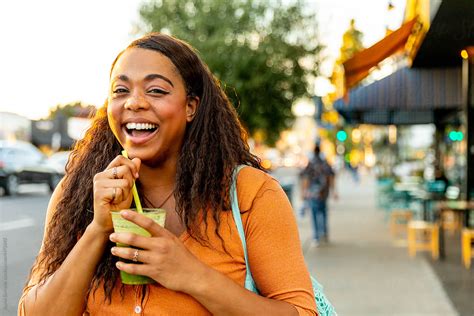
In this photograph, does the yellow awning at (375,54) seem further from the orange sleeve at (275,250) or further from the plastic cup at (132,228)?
the plastic cup at (132,228)

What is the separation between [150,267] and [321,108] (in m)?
14.7

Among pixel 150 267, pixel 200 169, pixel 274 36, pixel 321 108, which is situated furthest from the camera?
pixel 274 36

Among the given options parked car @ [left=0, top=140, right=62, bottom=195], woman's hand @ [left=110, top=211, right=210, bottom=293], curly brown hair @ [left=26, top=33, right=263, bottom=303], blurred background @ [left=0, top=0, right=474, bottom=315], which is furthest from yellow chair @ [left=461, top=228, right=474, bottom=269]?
parked car @ [left=0, top=140, right=62, bottom=195]

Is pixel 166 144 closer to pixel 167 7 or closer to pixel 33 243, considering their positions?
pixel 33 243

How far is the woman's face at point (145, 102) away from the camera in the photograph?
67.7 inches

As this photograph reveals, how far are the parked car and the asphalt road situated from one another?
0.46 metres

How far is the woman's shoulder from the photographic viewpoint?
1.71 meters

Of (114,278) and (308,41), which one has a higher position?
(308,41)

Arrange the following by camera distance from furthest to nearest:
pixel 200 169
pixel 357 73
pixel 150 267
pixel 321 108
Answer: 1. pixel 321 108
2. pixel 357 73
3. pixel 200 169
4. pixel 150 267

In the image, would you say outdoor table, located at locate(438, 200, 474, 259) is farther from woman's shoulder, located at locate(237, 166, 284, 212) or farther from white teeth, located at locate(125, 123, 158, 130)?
white teeth, located at locate(125, 123, 158, 130)

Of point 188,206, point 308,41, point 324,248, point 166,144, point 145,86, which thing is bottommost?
point 324,248

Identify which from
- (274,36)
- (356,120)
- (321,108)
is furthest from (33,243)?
(274,36)

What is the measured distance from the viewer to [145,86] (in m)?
1.72

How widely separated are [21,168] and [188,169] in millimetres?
20875
